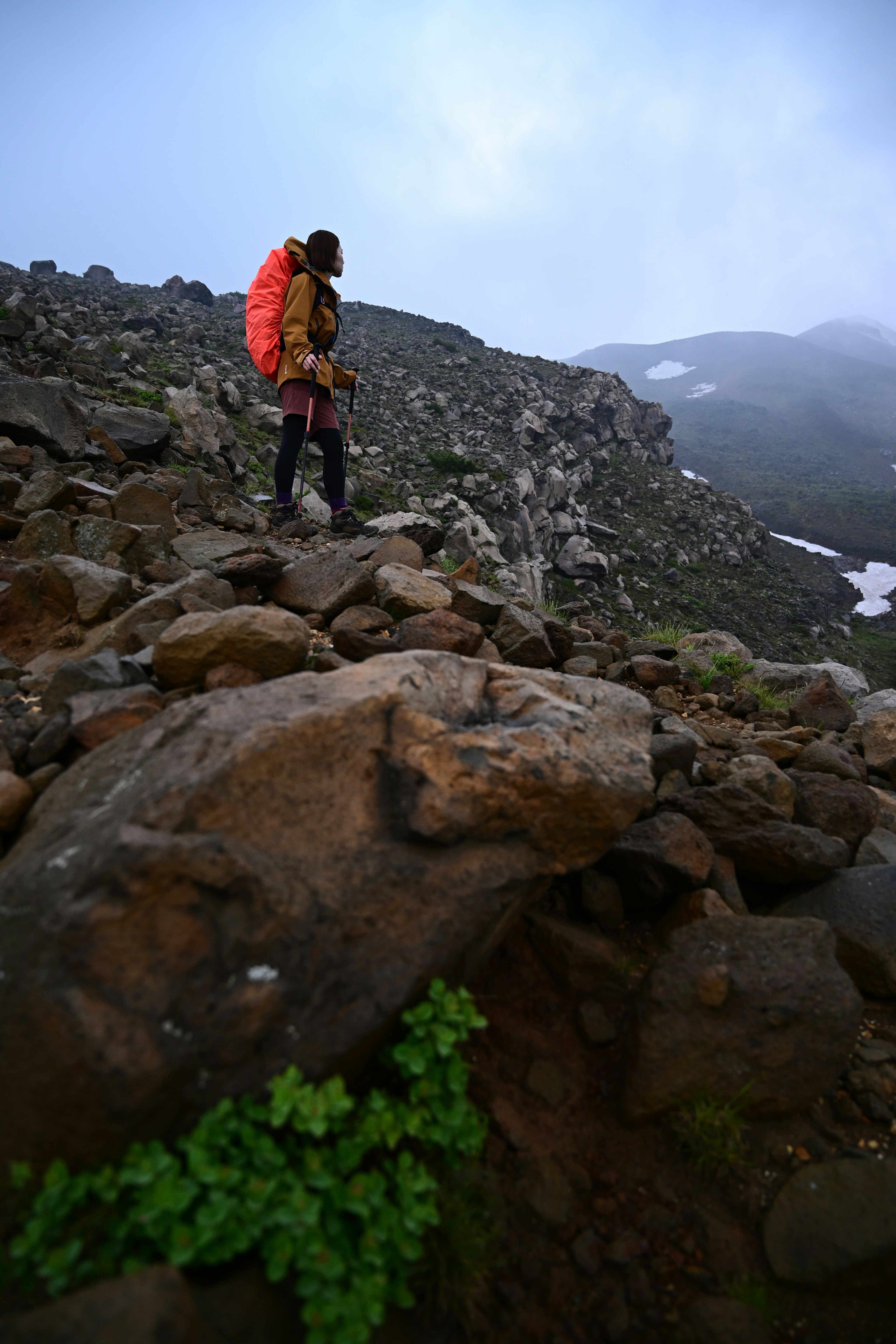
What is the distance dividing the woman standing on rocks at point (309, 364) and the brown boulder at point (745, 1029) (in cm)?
595

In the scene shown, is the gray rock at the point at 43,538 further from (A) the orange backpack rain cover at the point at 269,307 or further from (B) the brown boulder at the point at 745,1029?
(B) the brown boulder at the point at 745,1029

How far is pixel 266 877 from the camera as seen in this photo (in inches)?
75.2

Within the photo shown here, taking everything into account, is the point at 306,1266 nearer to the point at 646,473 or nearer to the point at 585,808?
the point at 585,808

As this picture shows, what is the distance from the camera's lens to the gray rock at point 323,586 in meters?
4.54

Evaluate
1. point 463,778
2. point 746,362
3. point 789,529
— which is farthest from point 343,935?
point 746,362

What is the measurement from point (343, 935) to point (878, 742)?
15.4 ft

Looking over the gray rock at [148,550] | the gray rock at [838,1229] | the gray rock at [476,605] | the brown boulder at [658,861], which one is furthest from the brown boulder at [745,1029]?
the gray rock at [148,550]

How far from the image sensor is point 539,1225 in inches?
81.5

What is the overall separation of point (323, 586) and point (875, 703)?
20.3ft

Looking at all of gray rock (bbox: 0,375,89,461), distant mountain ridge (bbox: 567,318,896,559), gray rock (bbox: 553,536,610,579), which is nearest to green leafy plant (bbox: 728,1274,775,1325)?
gray rock (bbox: 0,375,89,461)

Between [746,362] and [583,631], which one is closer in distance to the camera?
[583,631]

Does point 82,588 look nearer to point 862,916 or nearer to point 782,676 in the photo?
point 862,916

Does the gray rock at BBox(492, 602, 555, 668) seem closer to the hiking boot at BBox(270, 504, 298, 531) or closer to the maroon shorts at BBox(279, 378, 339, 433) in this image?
the maroon shorts at BBox(279, 378, 339, 433)

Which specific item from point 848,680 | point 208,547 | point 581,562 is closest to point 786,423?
point 581,562
